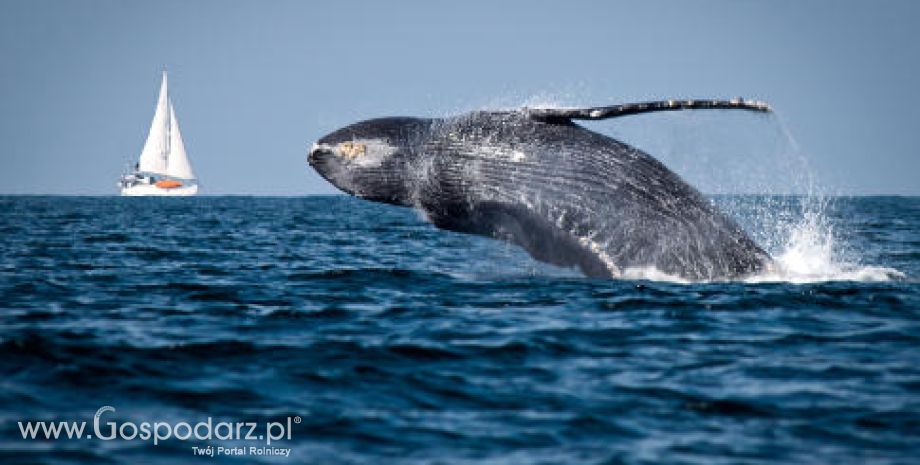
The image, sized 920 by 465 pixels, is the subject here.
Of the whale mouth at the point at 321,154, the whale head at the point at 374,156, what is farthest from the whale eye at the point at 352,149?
the whale mouth at the point at 321,154

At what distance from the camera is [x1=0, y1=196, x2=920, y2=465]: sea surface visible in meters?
6.69

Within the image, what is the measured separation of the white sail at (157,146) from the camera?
139 m

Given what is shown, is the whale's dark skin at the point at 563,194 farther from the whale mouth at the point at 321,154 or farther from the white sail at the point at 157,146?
the white sail at the point at 157,146

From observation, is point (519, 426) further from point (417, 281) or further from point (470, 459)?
point (417, 281)

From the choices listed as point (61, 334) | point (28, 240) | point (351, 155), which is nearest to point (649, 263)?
point (351, 155)

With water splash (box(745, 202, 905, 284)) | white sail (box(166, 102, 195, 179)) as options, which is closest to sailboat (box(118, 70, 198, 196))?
white sail (box(166, 102, 195, 179))

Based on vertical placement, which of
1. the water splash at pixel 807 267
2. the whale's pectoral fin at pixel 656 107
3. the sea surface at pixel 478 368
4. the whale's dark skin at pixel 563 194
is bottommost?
the sea surface at pixel 478 368

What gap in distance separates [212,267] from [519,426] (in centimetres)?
1163

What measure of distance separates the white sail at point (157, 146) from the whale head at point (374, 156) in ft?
424

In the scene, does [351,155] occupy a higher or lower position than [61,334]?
higher

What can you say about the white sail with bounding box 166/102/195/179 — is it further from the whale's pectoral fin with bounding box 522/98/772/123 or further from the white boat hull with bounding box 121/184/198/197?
the whale's pectoral fin with bounding box 522/98/772/123

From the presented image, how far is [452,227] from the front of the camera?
43.2 ft

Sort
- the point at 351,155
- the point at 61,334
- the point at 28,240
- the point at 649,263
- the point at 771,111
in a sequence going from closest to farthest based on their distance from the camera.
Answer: the point at 61,334, the point at 771,111, the point at 649,263, the point at 351,155, the point at 28,240

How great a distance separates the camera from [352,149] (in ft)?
42.9
